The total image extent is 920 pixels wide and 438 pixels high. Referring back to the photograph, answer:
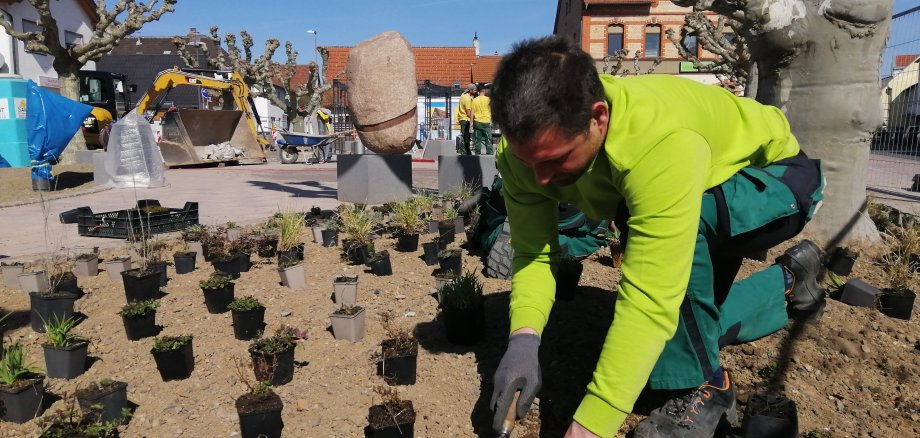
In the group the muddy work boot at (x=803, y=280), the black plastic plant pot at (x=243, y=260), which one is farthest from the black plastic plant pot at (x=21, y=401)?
the muddy work boot at (x=803, y=280)

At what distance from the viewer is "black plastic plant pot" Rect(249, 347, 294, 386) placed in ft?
8.48

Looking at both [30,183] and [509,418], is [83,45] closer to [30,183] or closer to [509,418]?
[30,183]

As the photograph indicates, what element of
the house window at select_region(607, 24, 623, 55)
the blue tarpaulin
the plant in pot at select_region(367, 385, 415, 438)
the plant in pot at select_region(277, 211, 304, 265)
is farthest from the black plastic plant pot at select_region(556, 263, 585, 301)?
the house window at select_region(607, 24, 623, 55)

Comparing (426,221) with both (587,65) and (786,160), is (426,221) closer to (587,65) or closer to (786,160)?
(786,160)

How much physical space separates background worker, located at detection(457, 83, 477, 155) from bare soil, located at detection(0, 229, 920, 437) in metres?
9.17

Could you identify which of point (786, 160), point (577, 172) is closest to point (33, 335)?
point (577, 172)

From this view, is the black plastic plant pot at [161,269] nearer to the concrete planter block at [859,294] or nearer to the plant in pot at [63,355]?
the plant in pot at [63,355]

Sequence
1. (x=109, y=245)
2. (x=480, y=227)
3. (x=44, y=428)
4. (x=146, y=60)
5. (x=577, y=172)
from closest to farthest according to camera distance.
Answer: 1. (x=577, y=172)
2. (x=44, y=428)
3. (x=480, y=227)
4. (x=109, y=245)
5. (x=146, y=60)

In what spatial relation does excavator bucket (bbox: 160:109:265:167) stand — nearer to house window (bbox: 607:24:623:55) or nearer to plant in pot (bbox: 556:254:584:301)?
plant in pot (bbox: 556:254:584:301)

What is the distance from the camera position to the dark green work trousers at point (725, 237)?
6.81ft

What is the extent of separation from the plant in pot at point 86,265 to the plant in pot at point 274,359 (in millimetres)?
2351

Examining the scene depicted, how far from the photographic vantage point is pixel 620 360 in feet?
5.41

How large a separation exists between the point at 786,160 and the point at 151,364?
291 centimetres

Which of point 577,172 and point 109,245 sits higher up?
point 577,172
